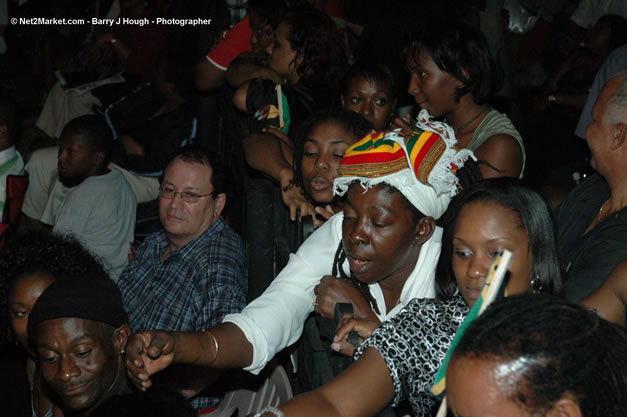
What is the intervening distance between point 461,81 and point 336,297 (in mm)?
1684

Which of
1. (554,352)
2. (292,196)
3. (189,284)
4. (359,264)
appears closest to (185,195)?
(189,284)

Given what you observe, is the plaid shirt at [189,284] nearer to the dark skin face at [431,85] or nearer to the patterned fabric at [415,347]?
the dark skin face at [431,85]

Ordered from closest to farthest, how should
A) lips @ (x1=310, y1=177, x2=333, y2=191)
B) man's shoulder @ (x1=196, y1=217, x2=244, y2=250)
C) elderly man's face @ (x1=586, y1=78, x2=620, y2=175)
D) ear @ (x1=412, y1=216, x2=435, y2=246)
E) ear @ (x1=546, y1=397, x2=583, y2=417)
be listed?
ear @ (x1=546, y1=397, x2=583, y2=417) < elderly man's face @ (x1=586, y1=78, x2=620, y2=175) < ear @ (x1=412, y1=216, x2=435, y2=246) < lips @ (x1=310, y1=177, x2=333, y2=191) < man's shoulder @ (x1=196, y1=217, x2=244, y2=250)

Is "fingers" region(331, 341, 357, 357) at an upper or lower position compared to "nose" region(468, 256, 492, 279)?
lower

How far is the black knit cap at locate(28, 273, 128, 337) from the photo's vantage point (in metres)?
2.93

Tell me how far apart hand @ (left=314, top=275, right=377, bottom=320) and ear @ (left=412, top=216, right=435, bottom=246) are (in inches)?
12.9

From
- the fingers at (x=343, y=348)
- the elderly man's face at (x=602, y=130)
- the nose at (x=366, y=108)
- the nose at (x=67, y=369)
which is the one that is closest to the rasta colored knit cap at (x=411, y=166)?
the elderly man's face at (x=602, y=130)

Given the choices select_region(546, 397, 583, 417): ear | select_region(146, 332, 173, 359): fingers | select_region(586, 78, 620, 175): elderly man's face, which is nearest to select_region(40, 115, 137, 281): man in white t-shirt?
select_region(146, 332, 173, 359): fingers

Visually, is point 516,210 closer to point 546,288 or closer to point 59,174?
point 546,288

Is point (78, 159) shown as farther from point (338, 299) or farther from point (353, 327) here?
point (353, 327)

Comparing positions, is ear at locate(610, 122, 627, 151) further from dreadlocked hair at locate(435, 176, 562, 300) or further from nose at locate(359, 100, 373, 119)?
nose at locate(359, 100, 373, 119)

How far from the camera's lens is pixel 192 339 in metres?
2.17

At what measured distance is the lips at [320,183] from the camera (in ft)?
11.0

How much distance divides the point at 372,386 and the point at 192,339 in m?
0.61
